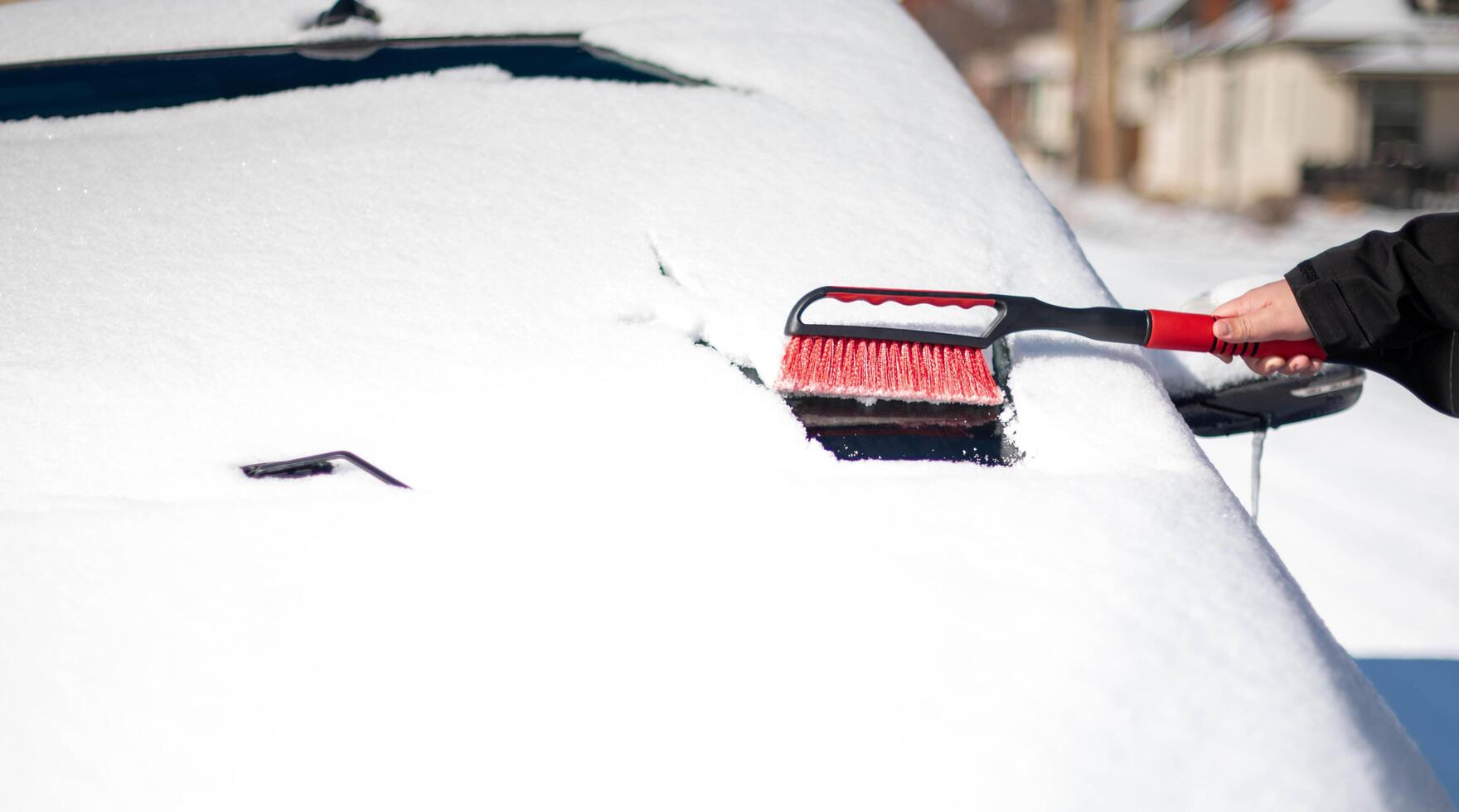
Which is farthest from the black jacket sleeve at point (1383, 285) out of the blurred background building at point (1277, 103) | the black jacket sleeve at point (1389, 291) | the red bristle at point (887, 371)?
the blurred background building at point (1277, 103)

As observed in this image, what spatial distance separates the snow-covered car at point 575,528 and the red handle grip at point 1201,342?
0.31ft

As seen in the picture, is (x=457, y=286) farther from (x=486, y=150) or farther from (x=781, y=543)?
(x=781, y=543)

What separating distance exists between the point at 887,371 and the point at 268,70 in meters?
1.28

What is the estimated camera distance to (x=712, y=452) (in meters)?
1.07

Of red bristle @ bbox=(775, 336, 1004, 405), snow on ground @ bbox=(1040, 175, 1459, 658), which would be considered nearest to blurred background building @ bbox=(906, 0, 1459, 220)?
snow on ground @ bbox=(1040, 175, 1459, 658)

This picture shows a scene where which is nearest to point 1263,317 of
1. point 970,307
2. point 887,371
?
point 970,307

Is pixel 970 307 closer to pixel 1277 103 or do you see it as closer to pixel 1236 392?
pixel 1236 392

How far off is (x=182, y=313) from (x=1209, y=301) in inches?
56.8

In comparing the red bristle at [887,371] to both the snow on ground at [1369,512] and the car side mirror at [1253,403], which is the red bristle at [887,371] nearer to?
the car side mirror at [1253,403]

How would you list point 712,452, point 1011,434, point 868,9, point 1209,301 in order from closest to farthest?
point 712,452, point 1011,434, point 1209,301, point 868,9

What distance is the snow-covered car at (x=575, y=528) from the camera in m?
0.87

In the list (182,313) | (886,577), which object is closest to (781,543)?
(886,577)

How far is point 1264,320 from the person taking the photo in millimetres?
1606

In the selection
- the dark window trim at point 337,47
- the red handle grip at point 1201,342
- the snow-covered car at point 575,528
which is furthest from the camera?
the dark window trim at point 337,47
